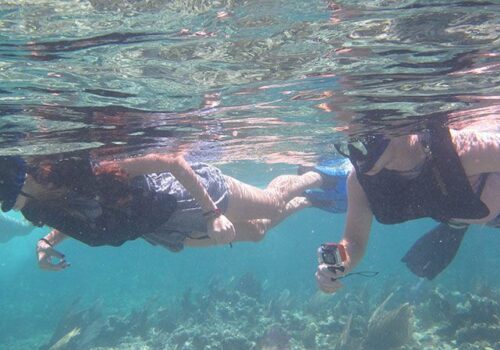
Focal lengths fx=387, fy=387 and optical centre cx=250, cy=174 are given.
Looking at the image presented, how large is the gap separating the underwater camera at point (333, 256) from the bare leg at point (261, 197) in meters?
3.13

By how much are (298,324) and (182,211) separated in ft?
44.5

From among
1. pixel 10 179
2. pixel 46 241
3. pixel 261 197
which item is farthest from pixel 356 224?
pixel 46 241

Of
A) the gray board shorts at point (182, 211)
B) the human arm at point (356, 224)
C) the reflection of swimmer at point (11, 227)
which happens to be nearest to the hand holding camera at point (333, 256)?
the human arm at point (356, 224)

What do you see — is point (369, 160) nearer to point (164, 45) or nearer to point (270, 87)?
point (270, 87)

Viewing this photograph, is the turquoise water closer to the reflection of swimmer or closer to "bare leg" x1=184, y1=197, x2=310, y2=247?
"bare leg" x1=184, y1=197, x2=310, y2=247

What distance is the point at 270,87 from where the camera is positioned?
7445mm

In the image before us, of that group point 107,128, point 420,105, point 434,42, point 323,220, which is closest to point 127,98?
point 107,128

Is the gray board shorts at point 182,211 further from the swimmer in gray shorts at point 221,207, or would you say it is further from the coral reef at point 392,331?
the coral reef at point 392,331

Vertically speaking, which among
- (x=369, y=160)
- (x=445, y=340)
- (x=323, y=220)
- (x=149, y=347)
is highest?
(x=369, y=160)

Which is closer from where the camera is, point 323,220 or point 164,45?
point 164,45

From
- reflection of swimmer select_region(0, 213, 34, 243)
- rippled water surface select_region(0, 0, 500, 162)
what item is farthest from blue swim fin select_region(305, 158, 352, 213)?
reflection of swimmer select_region(0, 213, 34, 243)

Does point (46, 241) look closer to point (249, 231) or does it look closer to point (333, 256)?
point (249, 231)

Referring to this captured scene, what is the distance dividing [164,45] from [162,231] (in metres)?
3.71

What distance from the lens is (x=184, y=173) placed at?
6.45 m
